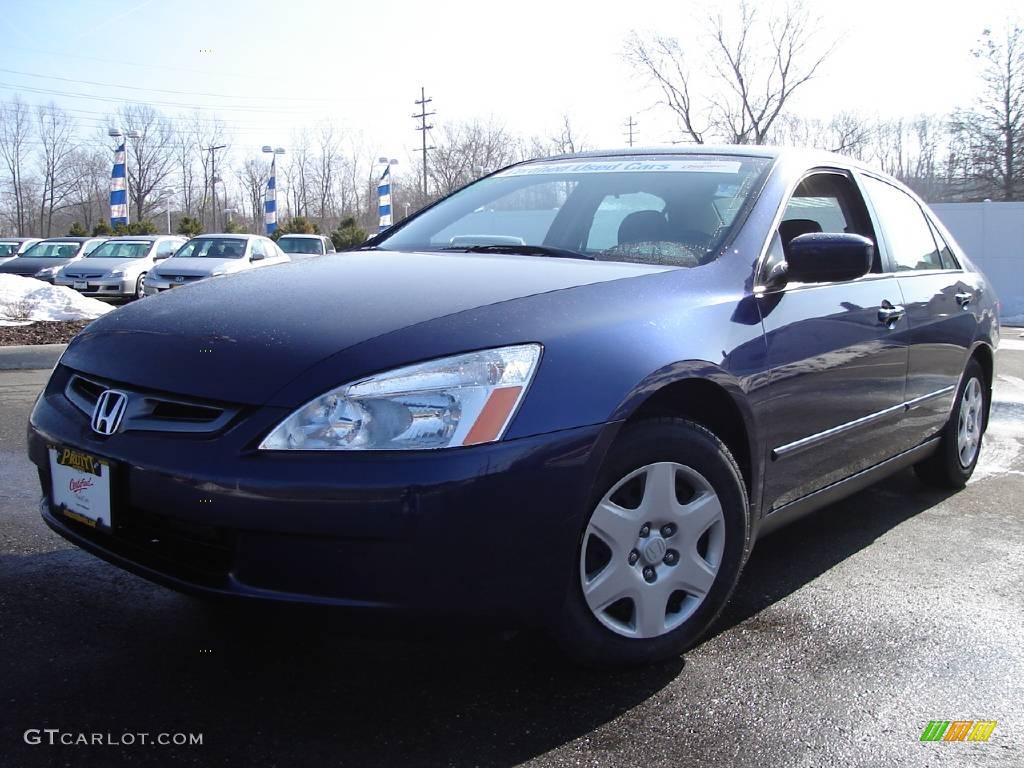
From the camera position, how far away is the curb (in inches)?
336

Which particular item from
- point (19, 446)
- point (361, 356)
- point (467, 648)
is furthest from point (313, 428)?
point (19, 446)

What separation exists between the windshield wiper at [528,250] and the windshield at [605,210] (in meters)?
0.01

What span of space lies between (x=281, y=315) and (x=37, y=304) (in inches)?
468

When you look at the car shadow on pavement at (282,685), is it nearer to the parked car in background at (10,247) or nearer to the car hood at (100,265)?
the car hood at (100,265)

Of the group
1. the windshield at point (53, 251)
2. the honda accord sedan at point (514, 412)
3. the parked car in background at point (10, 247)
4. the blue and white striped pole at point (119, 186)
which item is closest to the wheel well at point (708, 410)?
the honda accord sedan at point (514, 412)

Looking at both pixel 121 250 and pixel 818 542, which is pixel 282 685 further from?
pixel 121 250

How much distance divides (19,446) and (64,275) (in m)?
15.5

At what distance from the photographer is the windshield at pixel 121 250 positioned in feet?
67.6

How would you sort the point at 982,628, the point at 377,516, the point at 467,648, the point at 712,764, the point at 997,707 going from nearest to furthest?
the point at 377,516 < the point at 712,764 < the point at 997,707 < the point at 467,648 < the point at 982,628

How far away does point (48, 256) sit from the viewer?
25594 millimetres

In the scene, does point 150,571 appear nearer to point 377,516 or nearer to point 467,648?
point 377,516

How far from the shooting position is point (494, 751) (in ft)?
6.93

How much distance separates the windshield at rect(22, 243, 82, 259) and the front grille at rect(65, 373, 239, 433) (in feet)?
85.8

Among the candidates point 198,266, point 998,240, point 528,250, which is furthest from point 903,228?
point 998,240
